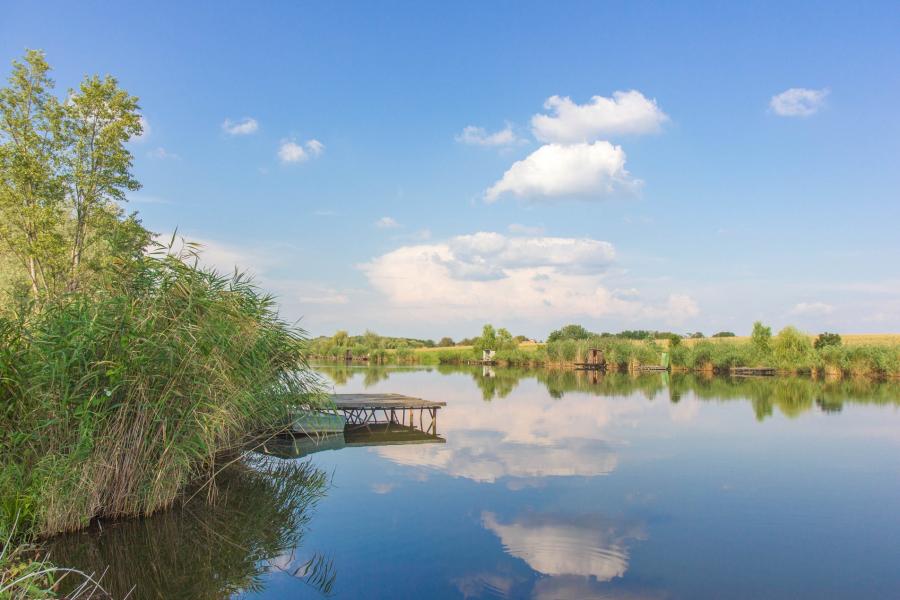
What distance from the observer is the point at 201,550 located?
24.8ft

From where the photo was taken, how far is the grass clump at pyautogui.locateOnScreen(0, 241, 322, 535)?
7320mm

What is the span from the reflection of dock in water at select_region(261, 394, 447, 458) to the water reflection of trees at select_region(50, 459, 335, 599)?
444 centimetres

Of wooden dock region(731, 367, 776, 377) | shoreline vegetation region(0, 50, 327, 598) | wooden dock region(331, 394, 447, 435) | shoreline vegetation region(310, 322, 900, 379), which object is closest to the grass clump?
shoreline vegetation region(0, 50, 327, 598)

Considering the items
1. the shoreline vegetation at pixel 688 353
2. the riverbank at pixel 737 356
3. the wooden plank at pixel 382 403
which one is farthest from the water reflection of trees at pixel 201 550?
the riverbank at pixel 737 356

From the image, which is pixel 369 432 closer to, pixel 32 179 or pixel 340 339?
pixel 32 179

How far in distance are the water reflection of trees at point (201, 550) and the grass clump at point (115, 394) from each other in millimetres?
423

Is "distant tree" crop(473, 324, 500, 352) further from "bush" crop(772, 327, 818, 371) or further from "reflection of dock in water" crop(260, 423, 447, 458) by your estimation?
"reflection of dock in water" crop(260, 423, 447, 458)

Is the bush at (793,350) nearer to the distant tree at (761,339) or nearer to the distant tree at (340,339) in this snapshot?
the distant tree at (761,339)

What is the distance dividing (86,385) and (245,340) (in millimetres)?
2437

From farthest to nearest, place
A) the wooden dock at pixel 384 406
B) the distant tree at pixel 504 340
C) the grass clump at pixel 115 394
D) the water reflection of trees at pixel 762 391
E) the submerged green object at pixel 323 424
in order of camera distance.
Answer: the distant tree at pixel 504 340 → the water reflection of trees at pixel 762 391 → the wooden dock at pixel 384 406 → the submerged green object at pixel 323 424 → the grass clump at pixel 115 394

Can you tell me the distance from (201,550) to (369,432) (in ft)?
34.9

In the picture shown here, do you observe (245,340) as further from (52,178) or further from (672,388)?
(672,388)

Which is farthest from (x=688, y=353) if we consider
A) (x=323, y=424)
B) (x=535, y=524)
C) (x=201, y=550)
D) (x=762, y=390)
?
(x=201, y=550)

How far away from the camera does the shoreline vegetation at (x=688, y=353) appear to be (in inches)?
1587
